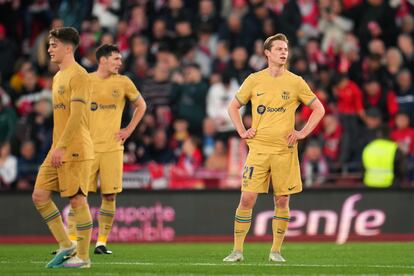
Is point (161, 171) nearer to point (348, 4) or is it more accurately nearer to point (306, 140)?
point (306, 140)

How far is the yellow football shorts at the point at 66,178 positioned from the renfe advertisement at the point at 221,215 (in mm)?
7623

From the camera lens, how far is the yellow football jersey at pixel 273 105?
1345 cm

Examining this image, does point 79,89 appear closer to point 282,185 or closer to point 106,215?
point 282,185

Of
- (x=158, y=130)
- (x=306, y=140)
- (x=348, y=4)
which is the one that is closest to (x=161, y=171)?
(x=158, y=130)

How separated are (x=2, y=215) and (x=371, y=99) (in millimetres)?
7034

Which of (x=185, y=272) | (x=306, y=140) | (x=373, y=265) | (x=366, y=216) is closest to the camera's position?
(x=185, y=272)

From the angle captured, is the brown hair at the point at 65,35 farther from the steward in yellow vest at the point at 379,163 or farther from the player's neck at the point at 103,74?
the steward in yellow vest at the point at 379,163

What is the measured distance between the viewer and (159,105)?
74.2 ft

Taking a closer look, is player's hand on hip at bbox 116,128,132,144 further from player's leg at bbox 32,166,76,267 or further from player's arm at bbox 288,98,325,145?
→ player's leg at bbox 32,166,76,267

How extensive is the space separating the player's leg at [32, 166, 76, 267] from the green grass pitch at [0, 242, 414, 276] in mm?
285

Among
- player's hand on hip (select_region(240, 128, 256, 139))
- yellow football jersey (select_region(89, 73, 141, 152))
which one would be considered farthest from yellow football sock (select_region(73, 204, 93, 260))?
yellow football jersey (select_region(89, 73, 141, 152))

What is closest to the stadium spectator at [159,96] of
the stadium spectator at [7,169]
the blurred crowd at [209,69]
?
the blurred crowd at [209,69]

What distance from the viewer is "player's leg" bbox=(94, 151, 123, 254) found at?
1569cm

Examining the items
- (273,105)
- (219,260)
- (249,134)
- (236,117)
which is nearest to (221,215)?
(219,260)
